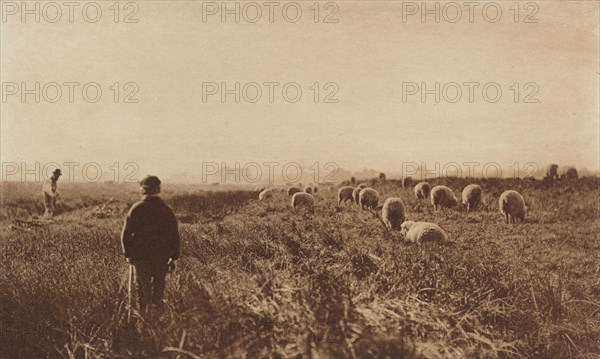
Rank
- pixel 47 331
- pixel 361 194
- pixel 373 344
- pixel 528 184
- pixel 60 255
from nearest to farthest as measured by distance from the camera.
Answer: pixel 373 344 < pixel 47 331 < pixel 60 255 < pixel 361 194 < pixel 528 184

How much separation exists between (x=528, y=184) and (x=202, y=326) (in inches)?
818

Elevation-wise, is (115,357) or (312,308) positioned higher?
(312,308)

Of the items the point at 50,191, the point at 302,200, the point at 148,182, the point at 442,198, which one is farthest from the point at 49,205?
the point at 442,198

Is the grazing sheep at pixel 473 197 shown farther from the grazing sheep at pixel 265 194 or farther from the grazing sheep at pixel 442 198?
the grazing sheep at pixel 265 194

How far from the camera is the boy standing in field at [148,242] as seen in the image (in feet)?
17.9

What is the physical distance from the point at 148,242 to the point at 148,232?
115 millimetres

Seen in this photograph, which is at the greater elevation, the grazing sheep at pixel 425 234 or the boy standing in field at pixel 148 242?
the boy standing in field at pixel 148 242

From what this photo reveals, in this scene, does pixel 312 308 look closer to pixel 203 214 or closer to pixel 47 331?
pixel 47 331

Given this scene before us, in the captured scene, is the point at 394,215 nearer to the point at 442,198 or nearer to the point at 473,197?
the point at 473,197

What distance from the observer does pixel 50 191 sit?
626 inches

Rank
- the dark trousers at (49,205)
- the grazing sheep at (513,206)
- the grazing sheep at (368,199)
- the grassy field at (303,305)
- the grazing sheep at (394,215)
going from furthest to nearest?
the grazing sheep at (368,199)
the dark trousers at (49,205)
the grazing sheep at (513,206)
the grazing sheep at (394,215)
the grassy field at (303,305)

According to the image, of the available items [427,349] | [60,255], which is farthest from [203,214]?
[427,349]

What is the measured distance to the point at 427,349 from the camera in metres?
→ 3.98

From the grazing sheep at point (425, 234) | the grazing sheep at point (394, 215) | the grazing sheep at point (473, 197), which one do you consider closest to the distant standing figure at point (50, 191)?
the grazing sheep at point (394, 215)
